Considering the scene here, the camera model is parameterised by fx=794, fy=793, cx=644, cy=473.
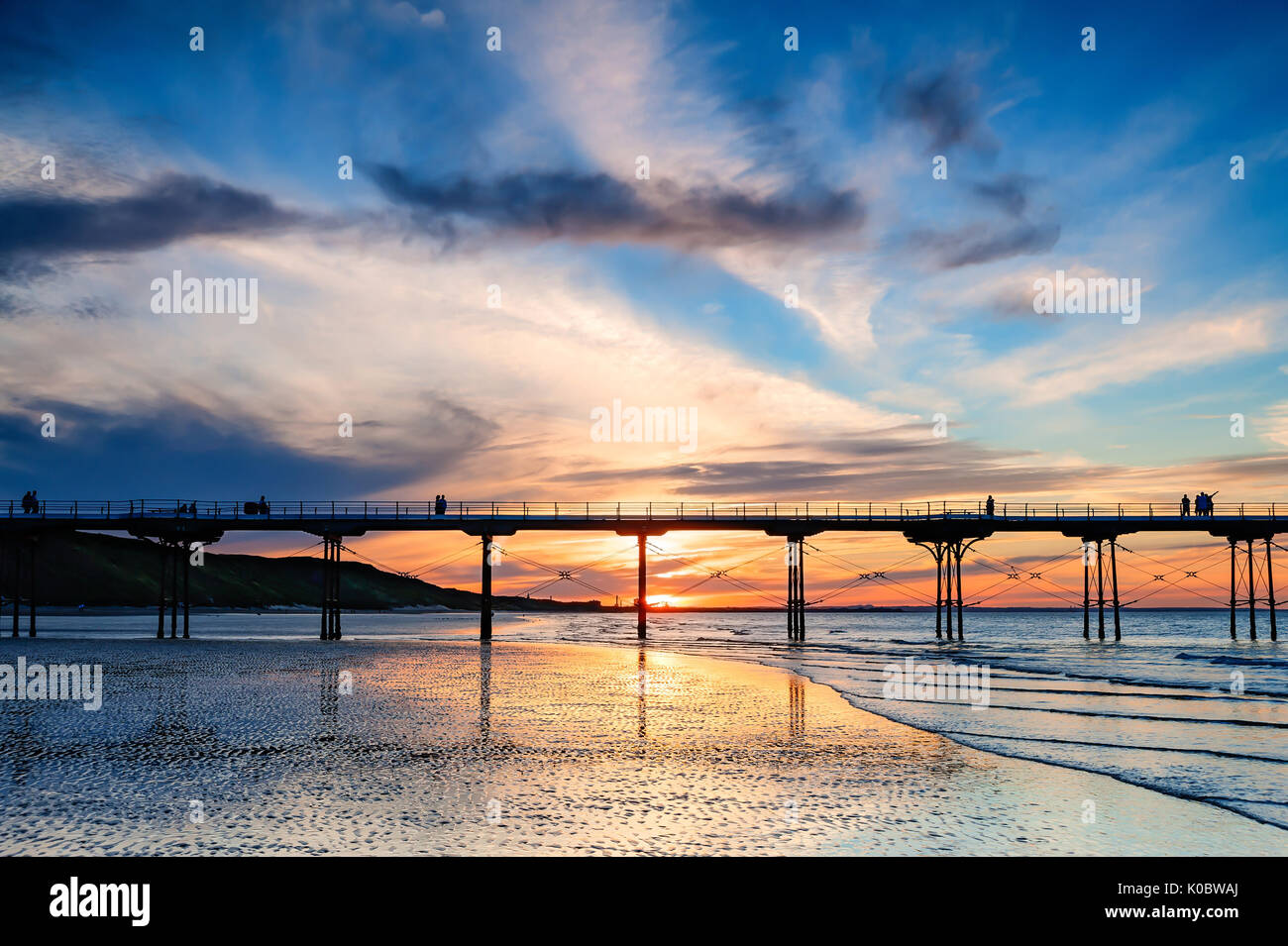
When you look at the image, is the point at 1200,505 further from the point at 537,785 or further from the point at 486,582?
the point at 537,785

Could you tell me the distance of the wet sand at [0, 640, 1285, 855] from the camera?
8547mm

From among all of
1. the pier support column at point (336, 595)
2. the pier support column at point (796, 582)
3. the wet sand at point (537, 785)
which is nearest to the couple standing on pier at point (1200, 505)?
the pier support column at point (796, 582)

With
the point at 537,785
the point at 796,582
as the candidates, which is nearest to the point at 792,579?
the point at 796,582

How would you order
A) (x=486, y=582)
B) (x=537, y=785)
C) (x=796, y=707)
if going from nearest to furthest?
(x=537, y=785) < (x=796, y=707) < (x=486, y=582)

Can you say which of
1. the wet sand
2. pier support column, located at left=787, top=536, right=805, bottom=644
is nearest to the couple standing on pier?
pier support column, located at left=787, top=536, right=805, bottom=644

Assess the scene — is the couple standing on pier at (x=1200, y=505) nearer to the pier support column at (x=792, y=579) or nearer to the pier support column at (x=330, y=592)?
the pier support column at (x=792, y=579)

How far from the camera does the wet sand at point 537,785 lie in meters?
8.55

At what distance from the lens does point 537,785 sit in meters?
10.9

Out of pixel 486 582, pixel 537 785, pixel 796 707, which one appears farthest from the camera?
pixel 486 582

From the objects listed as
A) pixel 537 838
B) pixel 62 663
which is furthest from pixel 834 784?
pixel 62 663

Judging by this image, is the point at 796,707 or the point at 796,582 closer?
the point at 796,707
